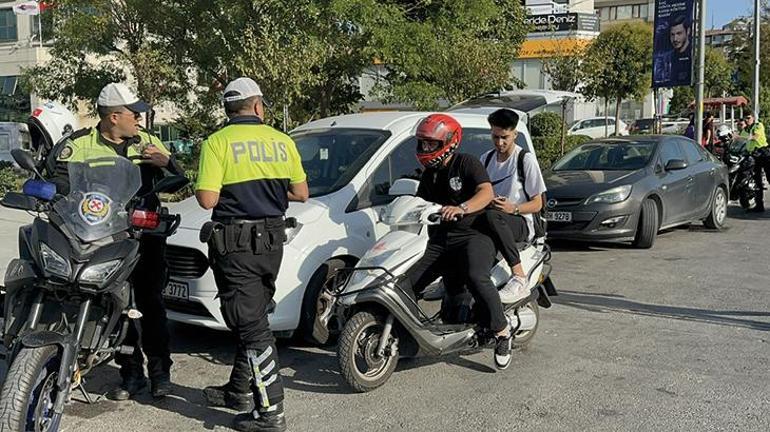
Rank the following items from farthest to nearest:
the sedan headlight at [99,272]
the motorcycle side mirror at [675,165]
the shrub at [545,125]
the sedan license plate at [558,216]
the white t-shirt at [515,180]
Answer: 1. the shrub at [545,125]
2. the motorcycle side mirror at [675,165]
3. the sedan license plate at [558,216]
4. the white t-shirt at [515,180]
5. the sedan headlight at [99,272]

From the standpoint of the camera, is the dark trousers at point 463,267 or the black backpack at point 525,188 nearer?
the dark trousers at point 463,267

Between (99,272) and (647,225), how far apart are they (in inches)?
304

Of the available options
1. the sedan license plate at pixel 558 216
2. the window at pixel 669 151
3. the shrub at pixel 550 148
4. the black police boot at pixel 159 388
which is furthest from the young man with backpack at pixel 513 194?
the shrub at pixel 550 148

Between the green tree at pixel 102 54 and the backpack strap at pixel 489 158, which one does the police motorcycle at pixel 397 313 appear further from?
the green tree at pixel 102 54

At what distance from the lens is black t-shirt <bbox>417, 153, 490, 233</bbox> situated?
17.5 ft

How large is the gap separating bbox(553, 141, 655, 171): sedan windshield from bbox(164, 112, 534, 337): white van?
14.2ft

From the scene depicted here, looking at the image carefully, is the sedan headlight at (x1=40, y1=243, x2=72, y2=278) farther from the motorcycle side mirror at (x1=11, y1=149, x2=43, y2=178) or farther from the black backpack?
the black backpack

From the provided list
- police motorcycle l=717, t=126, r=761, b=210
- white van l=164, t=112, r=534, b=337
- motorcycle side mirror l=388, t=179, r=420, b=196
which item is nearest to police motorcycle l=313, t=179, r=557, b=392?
motorcycle side mirror l=388, t=179, r=420, b=196

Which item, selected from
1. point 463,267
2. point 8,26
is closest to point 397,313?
point 463,267

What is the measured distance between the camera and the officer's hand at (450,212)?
512cm

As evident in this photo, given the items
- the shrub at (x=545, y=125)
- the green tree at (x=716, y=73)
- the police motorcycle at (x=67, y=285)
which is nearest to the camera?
the police motorcycle at (x=67, y=285)

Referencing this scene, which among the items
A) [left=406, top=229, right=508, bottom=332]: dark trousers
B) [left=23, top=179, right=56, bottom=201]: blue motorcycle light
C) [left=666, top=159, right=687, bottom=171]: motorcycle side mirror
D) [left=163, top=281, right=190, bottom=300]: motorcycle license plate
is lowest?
[left=163, top=281, right=190, bottom=300]: motorcycle license plate

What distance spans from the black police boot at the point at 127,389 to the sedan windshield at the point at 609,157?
7.68 m

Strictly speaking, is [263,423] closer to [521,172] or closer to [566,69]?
[521,172]
